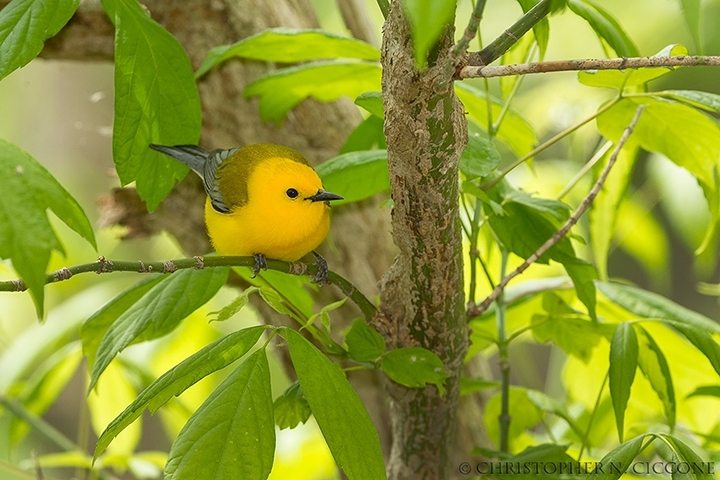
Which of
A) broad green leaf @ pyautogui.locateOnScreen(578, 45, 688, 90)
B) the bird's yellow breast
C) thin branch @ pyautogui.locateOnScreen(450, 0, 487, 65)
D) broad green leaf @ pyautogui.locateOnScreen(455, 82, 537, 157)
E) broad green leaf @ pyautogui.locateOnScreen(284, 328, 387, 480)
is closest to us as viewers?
thin branch @ pyautogui.locateOnScreen(450, 0, 487, 65)

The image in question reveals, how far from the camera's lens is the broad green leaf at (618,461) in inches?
25.2

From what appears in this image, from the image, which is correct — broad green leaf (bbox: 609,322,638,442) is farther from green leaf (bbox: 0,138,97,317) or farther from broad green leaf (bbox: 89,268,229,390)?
green leaf (bbox: 0,138,97,317)

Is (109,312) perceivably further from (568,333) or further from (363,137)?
(568,333)

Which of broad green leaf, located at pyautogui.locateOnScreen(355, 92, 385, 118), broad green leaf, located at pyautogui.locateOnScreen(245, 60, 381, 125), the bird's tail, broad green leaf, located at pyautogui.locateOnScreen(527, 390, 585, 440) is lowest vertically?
broad green leaf, located at pyautogui.locateOnScreen(527, 390, 585, 440)

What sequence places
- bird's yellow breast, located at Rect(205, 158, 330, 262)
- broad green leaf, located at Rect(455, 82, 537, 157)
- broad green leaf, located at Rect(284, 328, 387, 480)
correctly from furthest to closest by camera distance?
bird's yellow breast, located at Rect(205, 158, 330, 262) < broad green leaf, located at Rect(455, 82, 537, 157) < broad green leaf, located at Rect(284, 328, 387, 480)

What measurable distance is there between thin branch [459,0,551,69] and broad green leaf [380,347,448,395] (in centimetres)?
32

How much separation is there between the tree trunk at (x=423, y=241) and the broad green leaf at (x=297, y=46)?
290 millimetres

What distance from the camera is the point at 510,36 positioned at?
1.92ft

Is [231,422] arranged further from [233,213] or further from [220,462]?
[233,213]

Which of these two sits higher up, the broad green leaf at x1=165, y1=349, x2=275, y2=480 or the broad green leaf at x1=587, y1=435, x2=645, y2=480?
the broad green leaf at x1=165, y1=349, x2=275, y2=480

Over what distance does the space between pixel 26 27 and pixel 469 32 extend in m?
0.40

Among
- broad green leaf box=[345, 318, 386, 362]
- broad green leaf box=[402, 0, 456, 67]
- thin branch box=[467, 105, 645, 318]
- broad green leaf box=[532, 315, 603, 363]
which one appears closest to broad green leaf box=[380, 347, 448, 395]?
broad green leaf box=[345, 318, 386, 362]

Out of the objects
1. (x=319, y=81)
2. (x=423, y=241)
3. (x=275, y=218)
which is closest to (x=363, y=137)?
(x=319, y=81)

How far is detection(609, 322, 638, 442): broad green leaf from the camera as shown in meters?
0.72
